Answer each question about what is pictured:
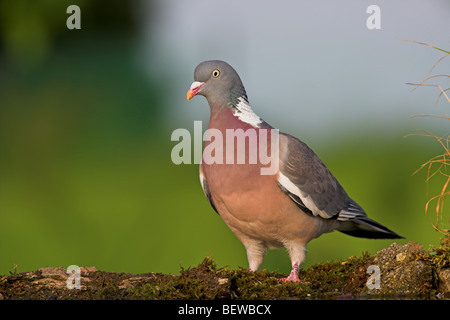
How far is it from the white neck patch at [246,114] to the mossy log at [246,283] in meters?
1.53

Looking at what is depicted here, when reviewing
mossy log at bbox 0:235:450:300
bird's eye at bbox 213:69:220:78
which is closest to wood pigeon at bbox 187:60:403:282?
bird's eye at bbox 213:69:220:78

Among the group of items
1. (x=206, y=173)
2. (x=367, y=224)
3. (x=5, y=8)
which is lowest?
(x=367, y=224)

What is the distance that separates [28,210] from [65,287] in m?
5.91

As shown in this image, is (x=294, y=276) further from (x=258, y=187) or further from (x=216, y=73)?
(x=216, y=73)

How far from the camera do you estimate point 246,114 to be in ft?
20.8

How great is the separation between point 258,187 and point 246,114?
79 cm

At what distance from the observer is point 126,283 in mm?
5195

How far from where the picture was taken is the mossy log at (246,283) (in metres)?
4.95

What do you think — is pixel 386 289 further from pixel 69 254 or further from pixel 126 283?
Answer: pixel 69 254

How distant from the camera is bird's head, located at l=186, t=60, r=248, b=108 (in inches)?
251

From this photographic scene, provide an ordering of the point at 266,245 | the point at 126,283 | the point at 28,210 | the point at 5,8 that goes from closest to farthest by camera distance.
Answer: the point at 126,283, the point at 266,245, the point at 28,210, the point at 5,8

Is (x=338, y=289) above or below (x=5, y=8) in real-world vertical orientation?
below

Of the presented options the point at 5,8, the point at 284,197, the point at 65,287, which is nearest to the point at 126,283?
the point at 65,287

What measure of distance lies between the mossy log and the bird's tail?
1.32m
